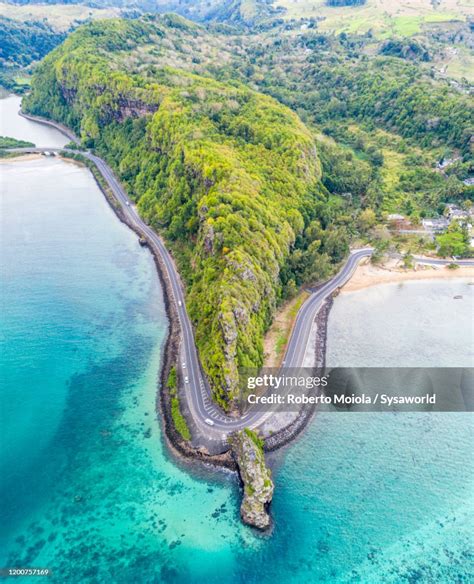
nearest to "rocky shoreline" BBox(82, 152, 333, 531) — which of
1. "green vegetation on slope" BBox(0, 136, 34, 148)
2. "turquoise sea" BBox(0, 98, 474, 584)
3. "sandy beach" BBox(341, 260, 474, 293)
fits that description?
"turquoise sea" BBox(0, 98, 474, 584)

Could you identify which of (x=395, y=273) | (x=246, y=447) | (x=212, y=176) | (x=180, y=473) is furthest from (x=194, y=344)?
(x=395, y=273)

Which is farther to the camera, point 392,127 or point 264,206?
point 392,127

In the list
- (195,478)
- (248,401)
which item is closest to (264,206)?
(248,401)

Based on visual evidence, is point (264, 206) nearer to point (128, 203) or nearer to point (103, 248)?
point (103, 248)

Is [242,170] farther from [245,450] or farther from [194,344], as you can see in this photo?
[245,450]

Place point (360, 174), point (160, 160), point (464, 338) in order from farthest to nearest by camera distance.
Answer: point (360, 174), point (160, 160), point (464, 338)

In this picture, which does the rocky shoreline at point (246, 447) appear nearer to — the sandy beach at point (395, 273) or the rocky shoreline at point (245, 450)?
the rocky shoreline at point (245, 450)
